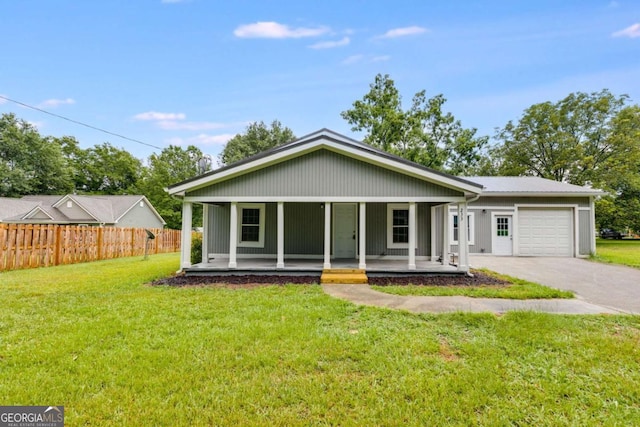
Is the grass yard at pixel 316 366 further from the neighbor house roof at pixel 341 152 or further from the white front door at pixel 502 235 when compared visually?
the white front door at pixel 502 235

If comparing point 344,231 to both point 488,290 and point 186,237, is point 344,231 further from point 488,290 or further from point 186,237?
point 186,237

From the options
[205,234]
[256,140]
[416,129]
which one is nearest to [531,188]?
[416,129]

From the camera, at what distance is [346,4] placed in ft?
36.1

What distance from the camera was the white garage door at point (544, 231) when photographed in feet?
45.7

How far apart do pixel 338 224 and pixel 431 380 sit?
769cm

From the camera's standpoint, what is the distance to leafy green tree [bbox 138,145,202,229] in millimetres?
33844

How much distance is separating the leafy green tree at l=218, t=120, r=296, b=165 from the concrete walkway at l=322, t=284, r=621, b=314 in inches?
1108

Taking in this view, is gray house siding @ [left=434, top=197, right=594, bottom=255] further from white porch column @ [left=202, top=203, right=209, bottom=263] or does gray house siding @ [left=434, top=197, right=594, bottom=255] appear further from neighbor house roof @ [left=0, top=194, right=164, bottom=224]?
neighbor house roof @ [left=0, top=194, right=164, bottom=224]

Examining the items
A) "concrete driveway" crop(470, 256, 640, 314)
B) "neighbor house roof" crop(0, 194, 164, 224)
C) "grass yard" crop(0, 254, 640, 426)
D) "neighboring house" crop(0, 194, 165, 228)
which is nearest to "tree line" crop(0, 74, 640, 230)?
"neighboring house" crop(0, 194, 165, 228)

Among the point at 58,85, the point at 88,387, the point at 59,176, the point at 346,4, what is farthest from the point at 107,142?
the point at 88,387

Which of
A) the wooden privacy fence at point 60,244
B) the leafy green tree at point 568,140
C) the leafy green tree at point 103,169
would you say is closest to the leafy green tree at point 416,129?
the leafy green tree at point 568,140

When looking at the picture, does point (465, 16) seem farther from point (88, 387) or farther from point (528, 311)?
point (88, 387)

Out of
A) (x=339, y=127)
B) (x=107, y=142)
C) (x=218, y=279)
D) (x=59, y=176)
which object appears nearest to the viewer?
(x=218, y=279)

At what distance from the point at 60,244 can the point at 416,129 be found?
20910 mm
